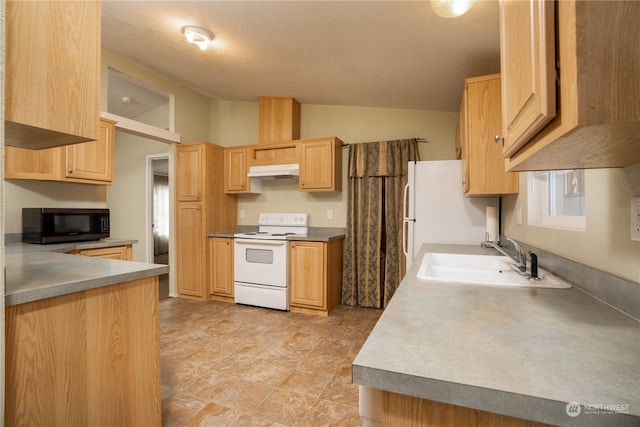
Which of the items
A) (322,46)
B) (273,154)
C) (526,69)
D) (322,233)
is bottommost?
(322,233)

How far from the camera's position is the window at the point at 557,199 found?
130 centimetres

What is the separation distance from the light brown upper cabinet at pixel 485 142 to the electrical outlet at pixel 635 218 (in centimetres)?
123

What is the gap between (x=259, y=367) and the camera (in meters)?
2.15

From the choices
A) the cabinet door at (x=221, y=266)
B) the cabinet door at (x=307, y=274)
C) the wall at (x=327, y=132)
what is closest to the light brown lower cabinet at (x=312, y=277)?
the cabinet door at (x=307, y=274)

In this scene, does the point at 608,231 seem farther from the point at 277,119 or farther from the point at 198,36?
the point at 277,119

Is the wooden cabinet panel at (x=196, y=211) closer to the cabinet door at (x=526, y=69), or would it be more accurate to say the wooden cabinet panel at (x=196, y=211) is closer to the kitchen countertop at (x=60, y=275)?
the kitchen countertop at (x=60, y=275)

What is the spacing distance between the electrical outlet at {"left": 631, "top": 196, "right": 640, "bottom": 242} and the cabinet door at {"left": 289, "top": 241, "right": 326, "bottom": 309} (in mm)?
2593

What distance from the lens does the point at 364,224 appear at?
361 cm

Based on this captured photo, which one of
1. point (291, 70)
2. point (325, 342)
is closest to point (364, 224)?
point (325, 342)

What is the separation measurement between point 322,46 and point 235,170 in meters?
2.13

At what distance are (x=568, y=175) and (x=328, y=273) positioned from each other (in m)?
2.31

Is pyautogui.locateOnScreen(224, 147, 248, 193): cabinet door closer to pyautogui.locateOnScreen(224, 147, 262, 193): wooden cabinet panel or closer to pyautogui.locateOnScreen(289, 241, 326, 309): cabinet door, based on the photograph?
pyautogui.locateOnScreen(224, 147, 262, 193): wooden cabinet panel

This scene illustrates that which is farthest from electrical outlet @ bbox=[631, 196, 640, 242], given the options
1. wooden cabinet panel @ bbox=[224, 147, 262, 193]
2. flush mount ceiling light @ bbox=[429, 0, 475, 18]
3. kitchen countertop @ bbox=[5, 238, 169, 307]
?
wooden cabinet panel @ bbox=[224, 147, 262, 193]

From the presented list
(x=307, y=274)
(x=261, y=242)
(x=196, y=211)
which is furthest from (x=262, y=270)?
(x=196, y=211)
